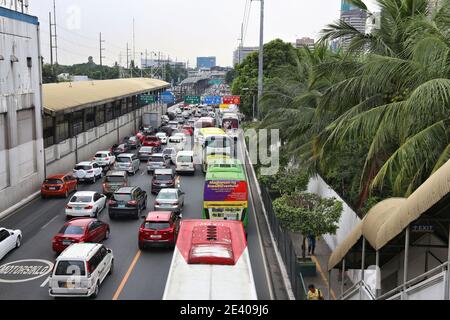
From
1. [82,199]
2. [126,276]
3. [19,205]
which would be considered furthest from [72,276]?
[19,205]

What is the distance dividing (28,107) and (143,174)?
1125cm

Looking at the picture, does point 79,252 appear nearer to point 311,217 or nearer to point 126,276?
point 126,276

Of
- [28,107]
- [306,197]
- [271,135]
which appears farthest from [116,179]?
[306,197]

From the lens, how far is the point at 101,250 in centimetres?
1766

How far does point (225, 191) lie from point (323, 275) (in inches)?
268

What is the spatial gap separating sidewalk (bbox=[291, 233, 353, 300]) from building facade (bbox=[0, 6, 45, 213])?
15463mm

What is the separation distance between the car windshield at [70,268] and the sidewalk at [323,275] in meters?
6.99

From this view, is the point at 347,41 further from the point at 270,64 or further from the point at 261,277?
the point at 270,64

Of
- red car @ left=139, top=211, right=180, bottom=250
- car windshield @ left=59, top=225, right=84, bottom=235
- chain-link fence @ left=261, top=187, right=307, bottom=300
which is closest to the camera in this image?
chain-link fence @ left=261, top=187, right=307, bottom=300

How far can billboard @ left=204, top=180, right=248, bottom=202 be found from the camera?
24734 millimetres

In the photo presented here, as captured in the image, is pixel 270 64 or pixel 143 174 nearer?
pixel 143 174

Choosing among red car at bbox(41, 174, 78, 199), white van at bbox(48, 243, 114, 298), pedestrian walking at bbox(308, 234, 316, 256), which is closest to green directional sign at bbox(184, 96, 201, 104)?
red car at bbox(41, 174, 78, 199)

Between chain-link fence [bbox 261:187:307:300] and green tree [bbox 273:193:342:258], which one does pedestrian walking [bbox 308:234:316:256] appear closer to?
chain-link fence [bbox 261:187:307:300]

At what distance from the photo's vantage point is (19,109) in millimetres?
31281
